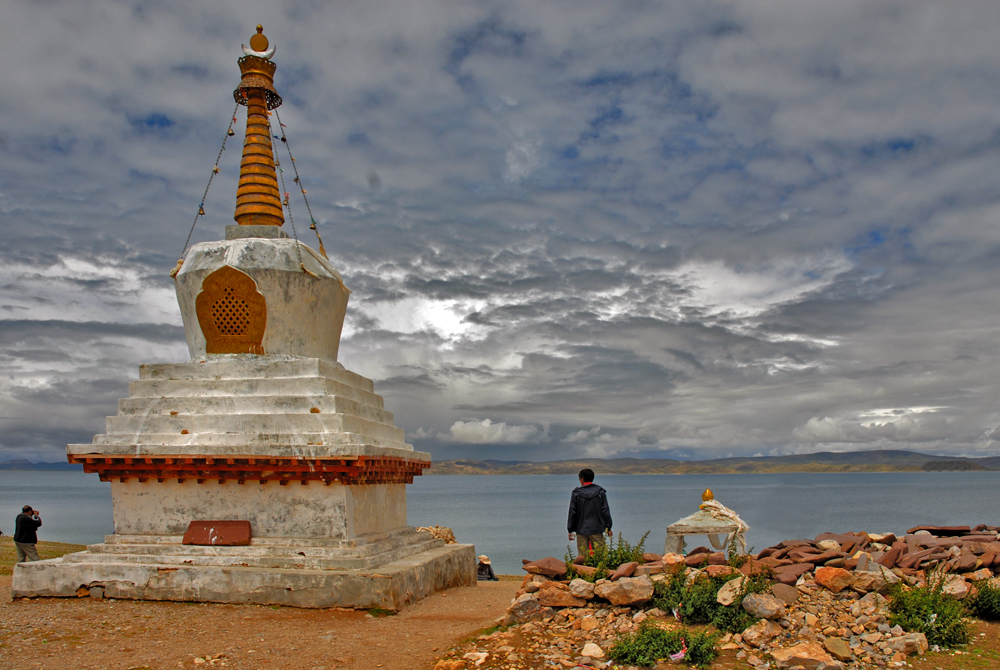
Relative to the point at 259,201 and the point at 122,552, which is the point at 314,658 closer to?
the point at 122,552

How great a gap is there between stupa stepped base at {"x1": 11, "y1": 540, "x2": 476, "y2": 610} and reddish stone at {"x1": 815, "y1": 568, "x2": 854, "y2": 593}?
581 cm

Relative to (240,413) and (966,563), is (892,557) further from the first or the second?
(240,413)

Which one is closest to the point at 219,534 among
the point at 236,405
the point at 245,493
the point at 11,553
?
the point at 245,493

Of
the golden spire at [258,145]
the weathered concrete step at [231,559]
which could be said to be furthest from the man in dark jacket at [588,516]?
the golden spire at [258,145]

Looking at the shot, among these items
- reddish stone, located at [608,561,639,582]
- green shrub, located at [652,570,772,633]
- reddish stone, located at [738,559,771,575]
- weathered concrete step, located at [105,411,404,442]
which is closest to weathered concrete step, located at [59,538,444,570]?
weathered concrete step, located at [105,411,404,442]

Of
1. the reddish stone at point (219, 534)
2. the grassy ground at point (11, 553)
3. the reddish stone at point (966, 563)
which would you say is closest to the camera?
the reddish stone at point (966, 563)

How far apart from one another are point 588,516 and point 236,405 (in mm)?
6095

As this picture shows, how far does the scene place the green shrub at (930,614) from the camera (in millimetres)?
7164

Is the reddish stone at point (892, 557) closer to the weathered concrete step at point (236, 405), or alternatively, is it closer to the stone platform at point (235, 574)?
the stone platform at point (235, 574)

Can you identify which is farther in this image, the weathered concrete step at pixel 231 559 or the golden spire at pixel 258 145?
the golden spire at pixel 258 145

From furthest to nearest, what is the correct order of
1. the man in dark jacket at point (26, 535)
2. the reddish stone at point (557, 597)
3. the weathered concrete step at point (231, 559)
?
the man in dark jacket at point (26, 535)
the weathered concrete step at point (231, 559)
the reddish stone at point (557, 597)

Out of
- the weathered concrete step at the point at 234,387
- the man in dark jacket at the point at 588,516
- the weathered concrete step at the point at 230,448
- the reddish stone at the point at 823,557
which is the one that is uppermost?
the weathered concrete step at the point at 234,387

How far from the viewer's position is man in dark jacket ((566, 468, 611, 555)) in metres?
10.5

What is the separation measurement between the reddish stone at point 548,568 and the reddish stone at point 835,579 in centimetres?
302
